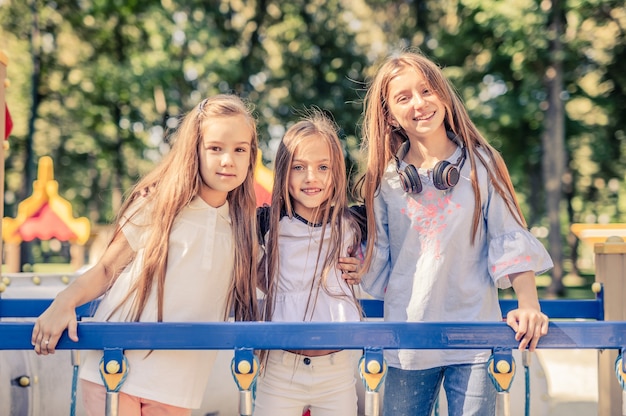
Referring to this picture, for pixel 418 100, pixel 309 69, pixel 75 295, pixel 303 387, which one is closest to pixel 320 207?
pixel 418 100

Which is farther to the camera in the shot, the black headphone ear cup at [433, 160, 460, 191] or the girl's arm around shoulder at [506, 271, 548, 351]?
the black headphone ear cup at [433, 160, 460, 191]

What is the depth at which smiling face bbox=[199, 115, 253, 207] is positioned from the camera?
84.5 inches

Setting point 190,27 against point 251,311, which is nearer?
point 251,311

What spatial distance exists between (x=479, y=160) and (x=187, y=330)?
1053 millimetres

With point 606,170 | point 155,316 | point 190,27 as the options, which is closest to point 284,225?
point 155,316

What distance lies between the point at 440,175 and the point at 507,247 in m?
0.30

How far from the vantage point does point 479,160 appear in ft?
7.23

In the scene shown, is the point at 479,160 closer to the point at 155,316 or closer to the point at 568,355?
the point at 155,316

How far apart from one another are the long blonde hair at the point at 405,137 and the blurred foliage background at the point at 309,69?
11.5 meters

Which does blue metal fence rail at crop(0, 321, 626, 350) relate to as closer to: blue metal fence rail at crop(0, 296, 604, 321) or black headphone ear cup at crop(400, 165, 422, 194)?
black headphone ear cup at crop(400, 165, 422, 194)

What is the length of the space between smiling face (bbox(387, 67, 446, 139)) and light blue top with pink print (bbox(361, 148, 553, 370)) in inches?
5.2

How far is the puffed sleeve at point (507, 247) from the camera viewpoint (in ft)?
6.72

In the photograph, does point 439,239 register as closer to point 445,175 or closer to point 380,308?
point 445,175

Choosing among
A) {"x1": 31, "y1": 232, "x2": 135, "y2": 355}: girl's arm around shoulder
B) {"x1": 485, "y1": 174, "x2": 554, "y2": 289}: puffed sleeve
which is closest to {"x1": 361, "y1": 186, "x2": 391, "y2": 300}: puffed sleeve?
{"x1": 485, "y1": 174, "x2": 554, "y2": 289}: puffed sleeve
